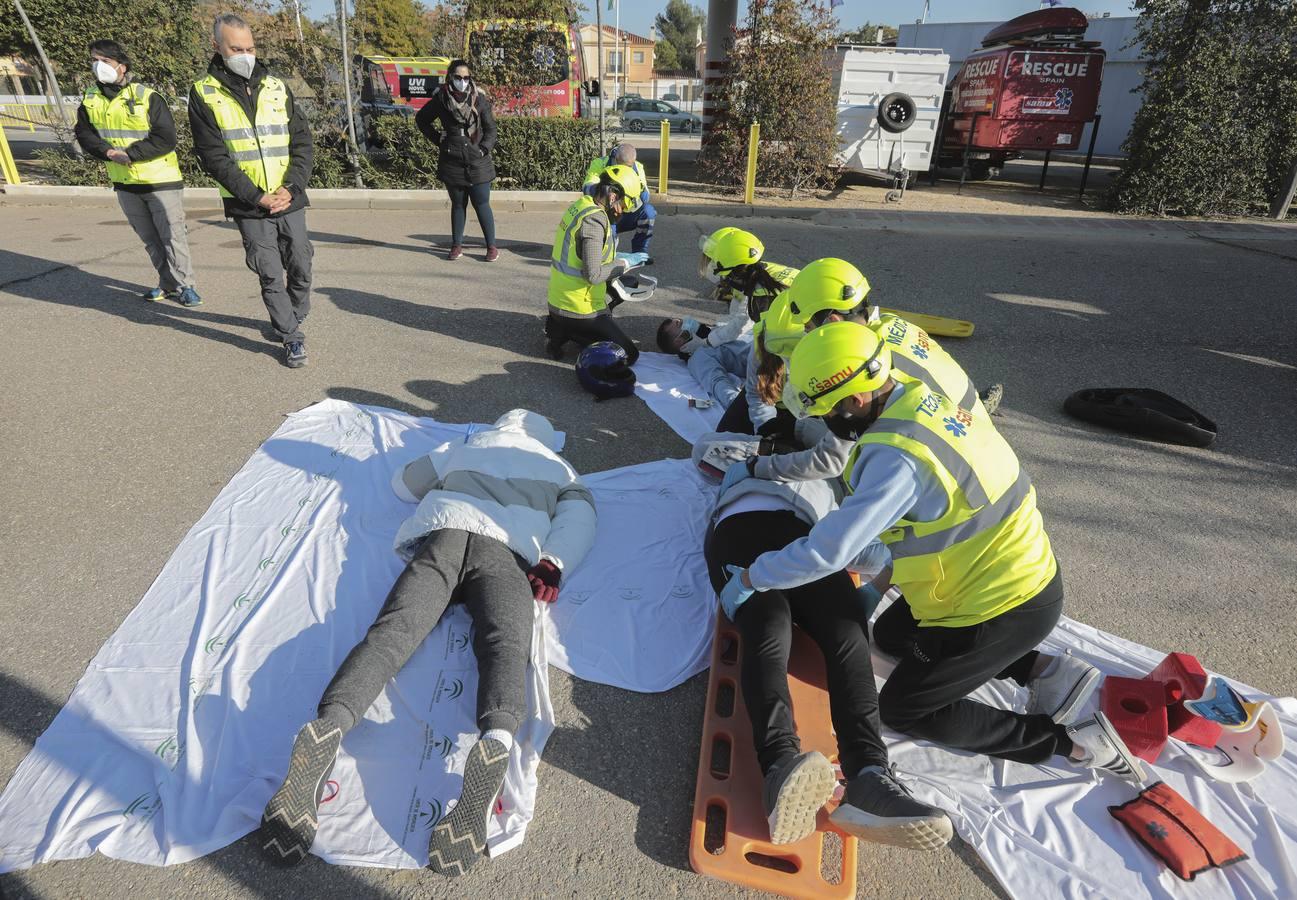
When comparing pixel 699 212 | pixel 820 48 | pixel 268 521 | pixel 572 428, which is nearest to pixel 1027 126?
pixel 820 48

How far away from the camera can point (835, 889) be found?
82.5 inches

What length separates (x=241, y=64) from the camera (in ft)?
15.5

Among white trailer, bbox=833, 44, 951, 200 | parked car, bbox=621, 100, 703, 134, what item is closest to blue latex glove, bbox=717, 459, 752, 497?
white trailer, bbox=833, 44, 951, 200

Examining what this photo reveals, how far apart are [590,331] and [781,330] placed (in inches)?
90.7

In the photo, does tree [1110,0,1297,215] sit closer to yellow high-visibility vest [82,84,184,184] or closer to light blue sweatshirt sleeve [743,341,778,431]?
light blue sweatshirt sleeve [743,341,778,431]

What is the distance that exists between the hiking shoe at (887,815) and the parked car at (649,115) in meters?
31.7

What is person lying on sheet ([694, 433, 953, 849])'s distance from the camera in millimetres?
2061

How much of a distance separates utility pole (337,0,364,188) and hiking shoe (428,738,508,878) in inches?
448

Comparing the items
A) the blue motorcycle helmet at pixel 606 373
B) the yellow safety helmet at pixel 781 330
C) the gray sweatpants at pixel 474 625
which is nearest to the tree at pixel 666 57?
the blue motorcycle helmet at pixel 606 373

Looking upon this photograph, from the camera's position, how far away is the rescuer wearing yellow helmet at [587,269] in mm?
5375

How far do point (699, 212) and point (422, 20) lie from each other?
81.3 ft

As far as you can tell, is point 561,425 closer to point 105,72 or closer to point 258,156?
point 258,156

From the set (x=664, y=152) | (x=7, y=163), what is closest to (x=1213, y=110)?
(x=664, y=152)

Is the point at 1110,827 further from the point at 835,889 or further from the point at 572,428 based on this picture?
the point at 572,428
